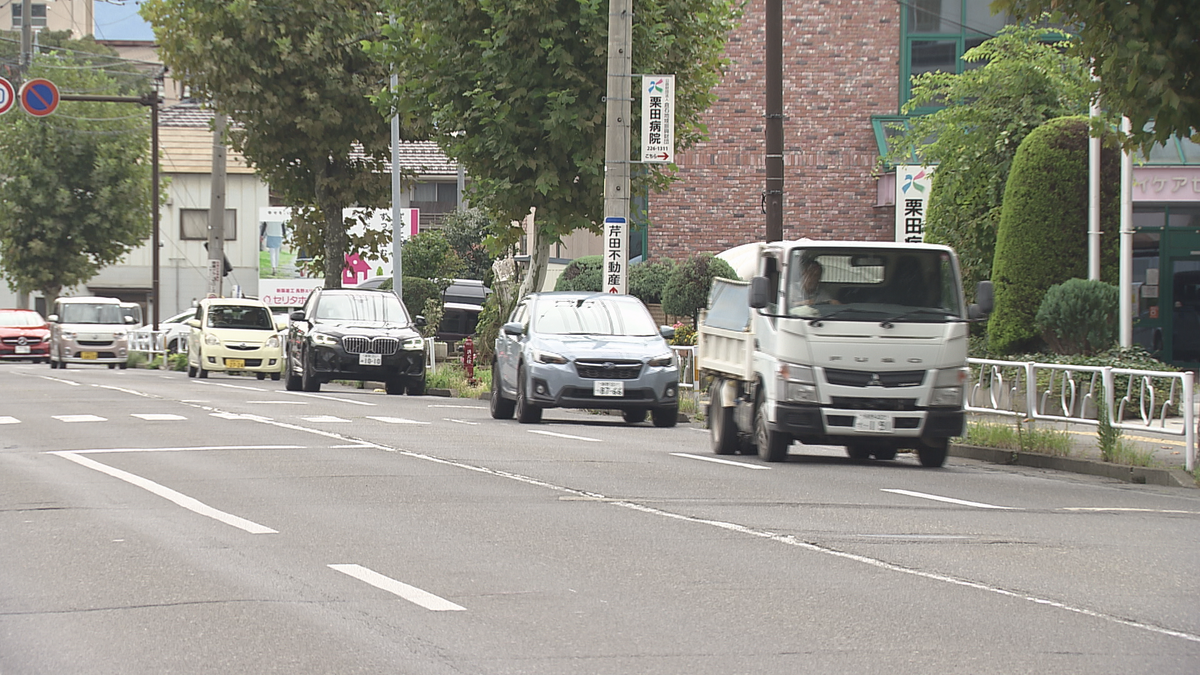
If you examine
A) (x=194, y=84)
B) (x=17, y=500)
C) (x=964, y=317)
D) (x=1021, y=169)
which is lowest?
(x=17, y=500)

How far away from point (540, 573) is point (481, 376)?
2386 cm

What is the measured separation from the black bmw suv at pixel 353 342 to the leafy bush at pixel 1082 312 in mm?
10963

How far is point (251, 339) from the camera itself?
35062mm

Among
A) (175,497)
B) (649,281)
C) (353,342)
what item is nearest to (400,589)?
(175,497)

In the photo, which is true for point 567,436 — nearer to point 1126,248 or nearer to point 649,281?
point 1126,248

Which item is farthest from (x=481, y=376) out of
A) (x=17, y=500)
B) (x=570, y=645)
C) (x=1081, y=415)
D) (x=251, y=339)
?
(x=570, y=645)

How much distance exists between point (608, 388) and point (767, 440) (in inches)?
204

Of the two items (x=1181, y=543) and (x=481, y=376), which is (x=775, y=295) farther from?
(x=481, y=376)

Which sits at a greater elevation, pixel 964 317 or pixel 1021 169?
pixel 1021 169

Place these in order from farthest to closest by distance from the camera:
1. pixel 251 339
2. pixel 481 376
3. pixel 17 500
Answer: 1. pixel 251 339
2. pixel 481 376
3. pixel 17 500

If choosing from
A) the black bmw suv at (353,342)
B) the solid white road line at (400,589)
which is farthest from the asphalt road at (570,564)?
the black bmw suv at (353,342)

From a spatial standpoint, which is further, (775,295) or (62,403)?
(62,403)

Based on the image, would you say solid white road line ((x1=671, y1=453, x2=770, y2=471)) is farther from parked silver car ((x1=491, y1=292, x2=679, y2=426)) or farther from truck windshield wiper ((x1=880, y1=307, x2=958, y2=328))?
parked silver car ((x1=491, y1=292, x2=679, y2=426))

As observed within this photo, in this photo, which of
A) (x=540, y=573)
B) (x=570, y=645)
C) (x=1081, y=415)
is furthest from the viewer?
(x=1081, y=415)
